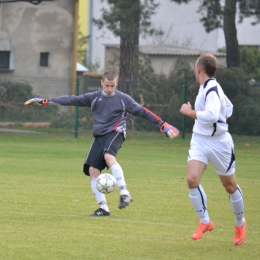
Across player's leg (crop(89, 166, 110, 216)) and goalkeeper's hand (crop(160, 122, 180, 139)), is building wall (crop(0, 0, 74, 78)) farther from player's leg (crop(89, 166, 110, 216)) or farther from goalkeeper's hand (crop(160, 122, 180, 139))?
goalkeeper's hand (crop(160, 122, 180, 139))

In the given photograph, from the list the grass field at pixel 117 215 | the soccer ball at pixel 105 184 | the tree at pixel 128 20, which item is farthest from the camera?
the tree at pixel 128 20

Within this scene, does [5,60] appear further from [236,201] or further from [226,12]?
[236,201]

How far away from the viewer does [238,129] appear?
24328mm

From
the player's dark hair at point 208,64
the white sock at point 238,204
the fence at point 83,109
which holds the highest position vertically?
the player's dark hair at point 208,64

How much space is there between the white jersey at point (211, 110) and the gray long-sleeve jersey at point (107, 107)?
187cm

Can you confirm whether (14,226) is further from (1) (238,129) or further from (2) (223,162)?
(1) (238,129)

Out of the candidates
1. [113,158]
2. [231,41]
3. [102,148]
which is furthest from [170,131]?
[231,41]

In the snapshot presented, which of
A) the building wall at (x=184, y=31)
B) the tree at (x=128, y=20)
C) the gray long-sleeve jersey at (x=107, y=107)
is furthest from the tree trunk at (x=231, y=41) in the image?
the building wall at (x=184, y=31)

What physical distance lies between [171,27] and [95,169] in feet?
150

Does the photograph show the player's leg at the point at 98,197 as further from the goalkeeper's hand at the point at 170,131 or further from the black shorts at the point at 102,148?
the goalkeeper's hand at the point at 170,131

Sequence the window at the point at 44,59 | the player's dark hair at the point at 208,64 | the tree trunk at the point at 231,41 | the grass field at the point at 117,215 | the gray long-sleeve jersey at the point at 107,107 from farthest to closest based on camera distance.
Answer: the window at the point at 44,59 < the tree trunk at the point at 231,41 < the gray long-sleeve jersey at the point at 107,107 < the player's dark hair at the point at 208,64 < the grass field at the point at 117,215

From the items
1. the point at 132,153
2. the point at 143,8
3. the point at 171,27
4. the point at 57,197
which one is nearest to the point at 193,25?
the point at 171,27

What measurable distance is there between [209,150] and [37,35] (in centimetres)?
2848

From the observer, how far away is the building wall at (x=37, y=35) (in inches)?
1358
